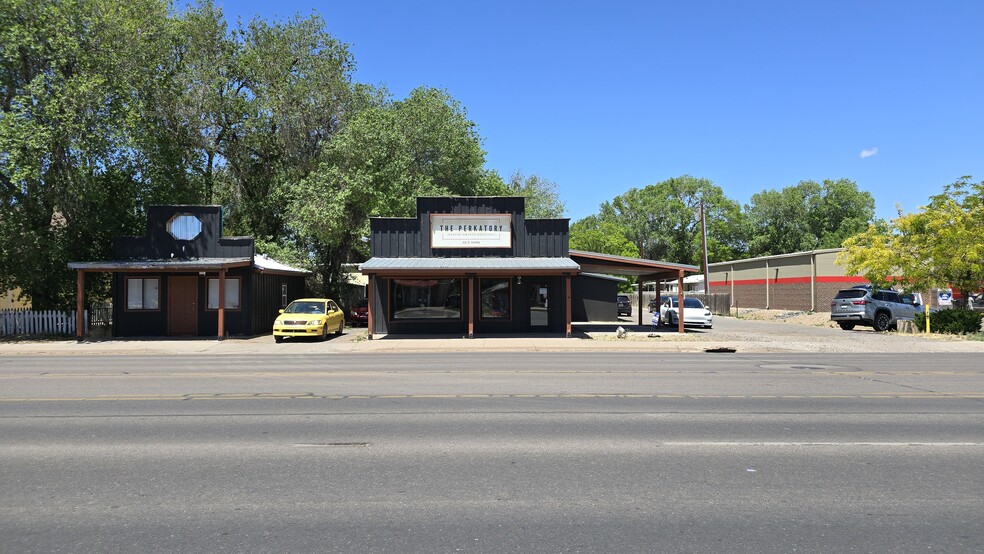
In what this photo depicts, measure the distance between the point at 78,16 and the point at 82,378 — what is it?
18530 millimetres

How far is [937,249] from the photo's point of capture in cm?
2631

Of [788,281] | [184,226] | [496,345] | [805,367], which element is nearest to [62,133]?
[184,226]

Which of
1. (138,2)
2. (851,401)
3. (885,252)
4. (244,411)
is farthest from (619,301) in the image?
(244,411)

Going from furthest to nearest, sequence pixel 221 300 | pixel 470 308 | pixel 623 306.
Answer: pixel 623 306 → pixel 470 308 → pixel 221 300

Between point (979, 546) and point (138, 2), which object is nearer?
point (979, 546)

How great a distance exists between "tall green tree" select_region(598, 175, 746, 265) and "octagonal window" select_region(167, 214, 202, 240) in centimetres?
6290

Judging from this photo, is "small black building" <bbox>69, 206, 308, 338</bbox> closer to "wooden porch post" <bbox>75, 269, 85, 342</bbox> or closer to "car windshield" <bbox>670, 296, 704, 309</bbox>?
"wooden porch post" <bbox>75, 269, 85, 342</bbox>

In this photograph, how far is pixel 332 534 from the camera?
4531 millimetres

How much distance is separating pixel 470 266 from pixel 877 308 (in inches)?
728

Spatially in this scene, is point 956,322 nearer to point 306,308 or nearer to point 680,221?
point 306,308

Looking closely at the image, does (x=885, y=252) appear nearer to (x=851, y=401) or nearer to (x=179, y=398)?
(x=851, y=401)

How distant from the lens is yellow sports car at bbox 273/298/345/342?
23203 millimetres

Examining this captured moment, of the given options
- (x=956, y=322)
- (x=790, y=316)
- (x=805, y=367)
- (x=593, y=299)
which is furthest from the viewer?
(x=790, y=316)

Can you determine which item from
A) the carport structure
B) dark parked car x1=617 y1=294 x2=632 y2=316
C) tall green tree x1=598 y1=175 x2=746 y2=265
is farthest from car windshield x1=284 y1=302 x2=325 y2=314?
tall green tree x1=598 y1=175 x2=746 y2=265
